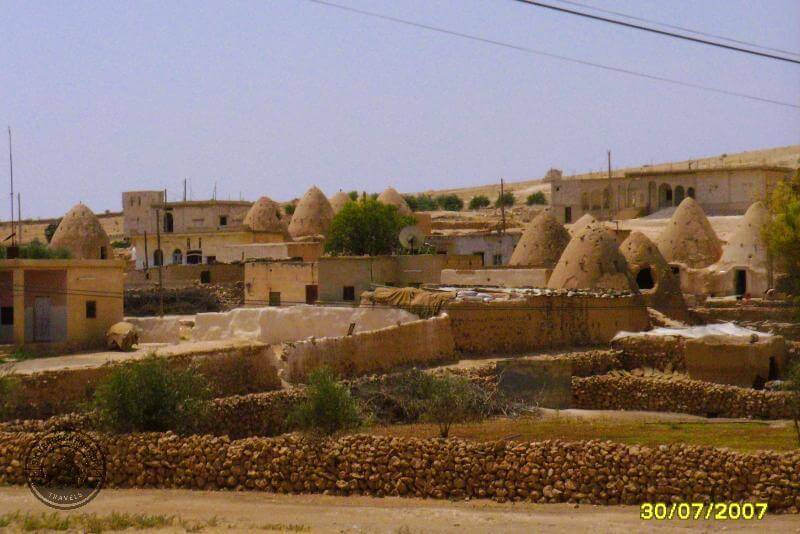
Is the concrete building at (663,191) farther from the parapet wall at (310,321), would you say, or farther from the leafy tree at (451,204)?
the parapet wall at (310,321)

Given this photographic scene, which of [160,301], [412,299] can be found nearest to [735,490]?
[412,299]

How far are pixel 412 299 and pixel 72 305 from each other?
7.17 m

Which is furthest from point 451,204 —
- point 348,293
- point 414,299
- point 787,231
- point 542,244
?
point 414,299

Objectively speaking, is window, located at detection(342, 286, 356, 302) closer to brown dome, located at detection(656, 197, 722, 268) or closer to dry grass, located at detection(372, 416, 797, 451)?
dry grass, located at detection(372, 416, 797, 451)

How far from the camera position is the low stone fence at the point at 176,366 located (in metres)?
17.8

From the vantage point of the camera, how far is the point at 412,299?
25688 millimetres

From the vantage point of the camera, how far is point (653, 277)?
3130 centimetres

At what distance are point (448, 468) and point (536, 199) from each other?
211ft

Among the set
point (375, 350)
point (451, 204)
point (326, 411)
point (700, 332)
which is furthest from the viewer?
point (451, 204)

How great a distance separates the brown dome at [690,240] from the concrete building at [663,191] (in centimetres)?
785

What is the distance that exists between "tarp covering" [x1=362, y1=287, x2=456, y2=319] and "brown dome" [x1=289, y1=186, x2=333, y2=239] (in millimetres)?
19938

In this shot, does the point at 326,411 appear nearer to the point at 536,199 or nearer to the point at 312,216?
the point at 312,216

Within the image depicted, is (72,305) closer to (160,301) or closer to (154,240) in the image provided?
(160,301)
